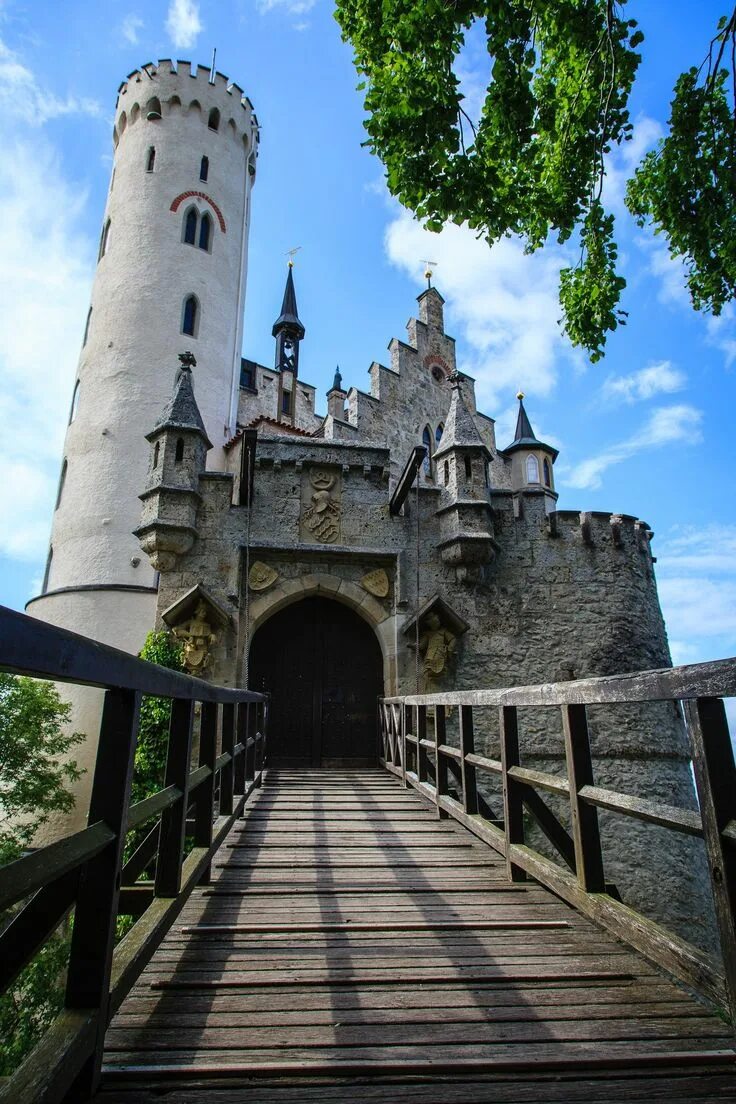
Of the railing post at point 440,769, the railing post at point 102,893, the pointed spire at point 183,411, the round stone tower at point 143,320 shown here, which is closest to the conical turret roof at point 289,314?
the round stone tower at point 143,320

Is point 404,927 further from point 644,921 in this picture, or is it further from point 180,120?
point 180,120

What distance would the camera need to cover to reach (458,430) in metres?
10.0

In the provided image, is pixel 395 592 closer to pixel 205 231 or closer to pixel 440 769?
pixel 440 769

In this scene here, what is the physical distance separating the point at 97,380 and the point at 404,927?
15.1 metres

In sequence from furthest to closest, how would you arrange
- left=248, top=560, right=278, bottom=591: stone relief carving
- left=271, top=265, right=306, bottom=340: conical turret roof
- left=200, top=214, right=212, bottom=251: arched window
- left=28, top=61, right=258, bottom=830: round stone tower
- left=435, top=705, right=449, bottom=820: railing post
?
left=271, top=265, right=306, bottom=340: conical turret roof
left=200, top=214, right=212, bottom=251: arched window
left=28, top=61, right=258, bottom=830: round stone tower
left=248, top=560, right=278, bottom=591: stone relief carving
left=435, top=705, right=449, bottom=820: railing post

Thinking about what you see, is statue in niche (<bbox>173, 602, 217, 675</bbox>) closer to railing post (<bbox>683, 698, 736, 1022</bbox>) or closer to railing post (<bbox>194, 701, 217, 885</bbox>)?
railing post (<bbox>194, 701, 217, 885</bbox>)

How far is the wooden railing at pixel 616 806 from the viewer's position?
182 cm

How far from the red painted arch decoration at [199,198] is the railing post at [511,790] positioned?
1711cm

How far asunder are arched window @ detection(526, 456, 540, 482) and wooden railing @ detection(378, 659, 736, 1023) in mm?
17832

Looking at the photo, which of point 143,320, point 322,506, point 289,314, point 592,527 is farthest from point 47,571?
point 289,314

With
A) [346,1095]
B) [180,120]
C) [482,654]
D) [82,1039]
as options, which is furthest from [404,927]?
[180,120]

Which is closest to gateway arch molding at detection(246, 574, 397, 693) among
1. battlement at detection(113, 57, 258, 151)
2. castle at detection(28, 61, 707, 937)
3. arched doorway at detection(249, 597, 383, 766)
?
castle at detection(28, 61, 707, 937)

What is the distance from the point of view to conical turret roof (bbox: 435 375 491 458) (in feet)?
32.3

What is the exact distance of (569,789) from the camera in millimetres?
2947
